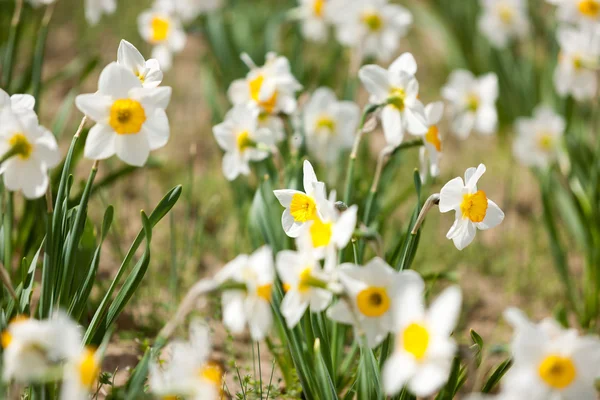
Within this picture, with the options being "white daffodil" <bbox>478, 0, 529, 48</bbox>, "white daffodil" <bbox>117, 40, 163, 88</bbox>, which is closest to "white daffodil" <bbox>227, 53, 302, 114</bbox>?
"white daffodil" <bbox>117, 40, 163, 88</bbox>

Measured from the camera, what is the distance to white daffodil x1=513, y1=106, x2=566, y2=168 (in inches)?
120

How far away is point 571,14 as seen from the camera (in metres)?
2.75

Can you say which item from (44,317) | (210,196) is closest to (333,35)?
(210,196)

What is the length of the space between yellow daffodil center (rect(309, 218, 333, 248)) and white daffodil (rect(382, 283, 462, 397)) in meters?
0.23

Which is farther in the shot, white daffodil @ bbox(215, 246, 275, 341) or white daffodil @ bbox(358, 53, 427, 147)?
white daffodil @ bbox(358, 53, 427, 147)

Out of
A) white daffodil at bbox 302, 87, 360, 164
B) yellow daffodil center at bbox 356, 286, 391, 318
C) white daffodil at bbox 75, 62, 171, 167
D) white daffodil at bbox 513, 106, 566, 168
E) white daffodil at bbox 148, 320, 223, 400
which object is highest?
white daffodil at bbox 75, 62, 171, 167

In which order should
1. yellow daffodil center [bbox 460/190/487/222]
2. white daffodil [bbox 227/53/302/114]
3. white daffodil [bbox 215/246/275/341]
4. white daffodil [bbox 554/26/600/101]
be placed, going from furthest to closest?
white daffodil [bbox 554/26/600/101] < white daffodil [bbox 227/53/302/114] < yellow daffodil center [bbox 460/190/487/222] < white daffodil [bbox 215/246/275/341]

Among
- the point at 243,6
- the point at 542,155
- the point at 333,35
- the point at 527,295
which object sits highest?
the point at 243,6

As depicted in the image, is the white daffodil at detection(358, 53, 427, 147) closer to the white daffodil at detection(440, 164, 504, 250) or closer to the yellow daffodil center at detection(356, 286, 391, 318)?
the white daffodil at detection(440, 164, 504, 250)

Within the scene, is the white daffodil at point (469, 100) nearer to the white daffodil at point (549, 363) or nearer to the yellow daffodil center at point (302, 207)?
the yellow daffodil center at point (302, 207)

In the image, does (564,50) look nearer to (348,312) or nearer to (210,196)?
(210,196)

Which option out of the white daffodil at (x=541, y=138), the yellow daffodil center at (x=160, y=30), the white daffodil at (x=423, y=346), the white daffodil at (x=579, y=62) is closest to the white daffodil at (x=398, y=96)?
the white daffodil at (x=423, y=346)

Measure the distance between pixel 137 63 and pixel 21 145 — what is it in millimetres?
392

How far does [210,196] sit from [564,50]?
1.88 m
